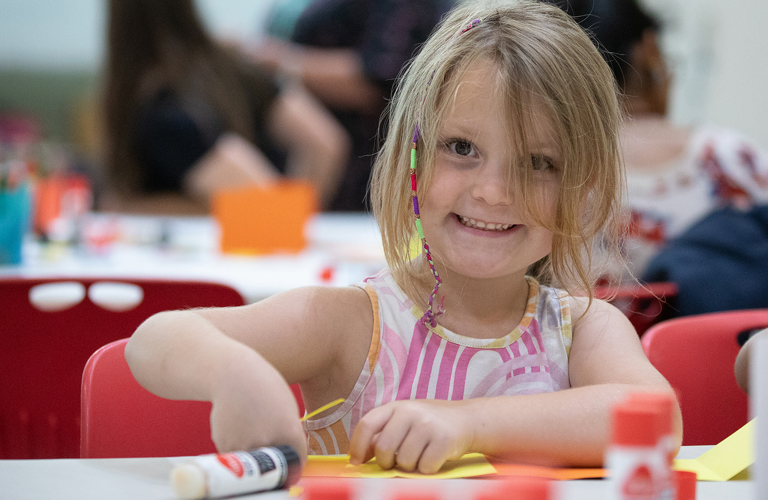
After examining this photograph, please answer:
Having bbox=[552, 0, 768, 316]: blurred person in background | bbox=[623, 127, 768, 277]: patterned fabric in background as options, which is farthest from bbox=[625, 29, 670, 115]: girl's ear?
bbox=[623, 127, 768, 277]: patterned fabric in background

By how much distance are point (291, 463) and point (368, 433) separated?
10cm

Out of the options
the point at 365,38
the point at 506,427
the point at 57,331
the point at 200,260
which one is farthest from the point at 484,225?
the point at 365,38

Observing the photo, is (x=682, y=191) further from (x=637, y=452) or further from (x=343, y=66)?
(x=343, y=66)

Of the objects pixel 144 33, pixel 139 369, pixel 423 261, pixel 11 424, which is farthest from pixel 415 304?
pixel 144 33

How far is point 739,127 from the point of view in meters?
3.40

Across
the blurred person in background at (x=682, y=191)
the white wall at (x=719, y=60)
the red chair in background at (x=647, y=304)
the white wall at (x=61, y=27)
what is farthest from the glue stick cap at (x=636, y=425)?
the white wall at (x=61, y=27)

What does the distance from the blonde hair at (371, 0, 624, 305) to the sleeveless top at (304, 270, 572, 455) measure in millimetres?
40

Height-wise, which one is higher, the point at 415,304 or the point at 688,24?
the point at 688,24

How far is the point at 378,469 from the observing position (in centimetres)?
66

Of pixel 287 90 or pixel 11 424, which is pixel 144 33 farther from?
pixel 11 424

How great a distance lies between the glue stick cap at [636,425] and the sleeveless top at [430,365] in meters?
0.43

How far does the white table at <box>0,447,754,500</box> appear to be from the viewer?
582 millimetres

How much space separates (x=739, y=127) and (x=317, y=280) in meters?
2.44

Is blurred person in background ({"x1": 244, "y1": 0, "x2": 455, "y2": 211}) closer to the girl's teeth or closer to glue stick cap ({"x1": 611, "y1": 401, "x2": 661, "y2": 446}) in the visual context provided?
the girl's teeth
